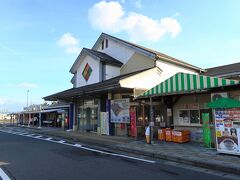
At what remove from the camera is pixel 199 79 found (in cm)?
1035

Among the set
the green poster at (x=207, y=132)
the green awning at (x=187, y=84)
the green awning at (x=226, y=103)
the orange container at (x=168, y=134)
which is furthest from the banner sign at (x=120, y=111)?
the green awning at (x=226, y=103)

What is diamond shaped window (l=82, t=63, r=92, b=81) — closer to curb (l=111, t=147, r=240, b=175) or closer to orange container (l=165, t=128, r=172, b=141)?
orange container (l=165, t=128, r=172, b=141)

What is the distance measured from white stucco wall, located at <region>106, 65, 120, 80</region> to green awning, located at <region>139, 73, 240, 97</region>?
7.09m

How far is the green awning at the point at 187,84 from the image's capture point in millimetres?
9618

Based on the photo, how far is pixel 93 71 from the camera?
65.9 feet

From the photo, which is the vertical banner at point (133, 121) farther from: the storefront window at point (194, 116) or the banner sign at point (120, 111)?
the storefront window at point (194, 116)

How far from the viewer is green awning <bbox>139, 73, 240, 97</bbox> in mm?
9618

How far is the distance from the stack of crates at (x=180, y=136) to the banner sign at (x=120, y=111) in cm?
322

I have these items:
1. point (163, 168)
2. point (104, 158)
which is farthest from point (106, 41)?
point (163, 168)

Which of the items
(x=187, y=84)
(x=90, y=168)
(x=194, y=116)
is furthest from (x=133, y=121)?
(x=90, y=168)

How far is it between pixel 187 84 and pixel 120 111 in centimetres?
558

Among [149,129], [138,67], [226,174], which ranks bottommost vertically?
[226,174]

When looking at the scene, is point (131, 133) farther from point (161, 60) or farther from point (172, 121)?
point (161, 60)

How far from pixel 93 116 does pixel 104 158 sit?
1015 cm
